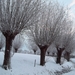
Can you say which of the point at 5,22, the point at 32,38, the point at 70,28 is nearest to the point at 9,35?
the point at 5,22

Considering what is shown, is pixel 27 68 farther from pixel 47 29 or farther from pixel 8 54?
pixel 47 29

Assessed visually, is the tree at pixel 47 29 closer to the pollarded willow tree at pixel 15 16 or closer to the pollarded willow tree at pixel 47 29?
the pollarded willow tree at pixel 47 29

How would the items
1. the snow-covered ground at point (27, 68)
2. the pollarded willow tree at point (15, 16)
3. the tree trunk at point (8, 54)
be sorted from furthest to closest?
the snow-covered ground at point (27, 68) → the tree trunk at point (8, 54) → the pollarded willow tree at point (15, 16)

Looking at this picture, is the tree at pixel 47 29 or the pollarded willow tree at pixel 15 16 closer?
the pollarded willow tree at pixel 15 16

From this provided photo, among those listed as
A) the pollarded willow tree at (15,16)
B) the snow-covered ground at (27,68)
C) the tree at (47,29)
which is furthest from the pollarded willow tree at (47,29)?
the pollarded willow tree at (15,16)

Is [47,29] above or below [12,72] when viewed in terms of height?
above

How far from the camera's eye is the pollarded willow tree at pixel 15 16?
13.4 metres

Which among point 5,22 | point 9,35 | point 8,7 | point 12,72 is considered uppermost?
point 8,7

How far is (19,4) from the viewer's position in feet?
44.7

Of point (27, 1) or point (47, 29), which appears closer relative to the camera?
point (27, 1)

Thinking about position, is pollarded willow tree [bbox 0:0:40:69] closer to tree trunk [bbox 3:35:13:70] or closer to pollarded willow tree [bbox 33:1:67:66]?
tree trunk [bbox 3:35:13:70]

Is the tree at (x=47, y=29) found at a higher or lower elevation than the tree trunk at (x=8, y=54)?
higher

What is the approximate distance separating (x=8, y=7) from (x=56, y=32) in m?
10.1

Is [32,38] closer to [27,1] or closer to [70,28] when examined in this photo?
[27,1]
